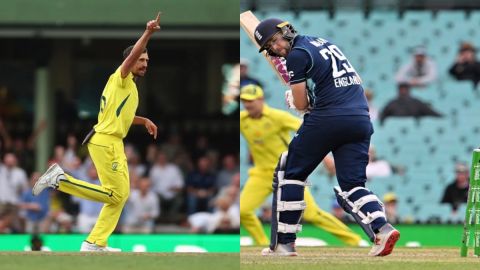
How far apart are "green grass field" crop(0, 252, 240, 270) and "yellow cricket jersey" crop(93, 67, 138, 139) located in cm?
131

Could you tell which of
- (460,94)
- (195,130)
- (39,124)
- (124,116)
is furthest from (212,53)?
(124,116)

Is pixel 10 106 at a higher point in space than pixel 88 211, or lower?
higher

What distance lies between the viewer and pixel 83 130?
80.9ft


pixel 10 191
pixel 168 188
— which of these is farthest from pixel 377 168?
pixel 10 191

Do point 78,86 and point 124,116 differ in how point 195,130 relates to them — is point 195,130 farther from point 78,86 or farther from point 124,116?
point 124,116

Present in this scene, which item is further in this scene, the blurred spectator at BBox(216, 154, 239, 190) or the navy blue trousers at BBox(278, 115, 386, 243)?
the blurred spectator at BBox(216, 154, 239, 190)

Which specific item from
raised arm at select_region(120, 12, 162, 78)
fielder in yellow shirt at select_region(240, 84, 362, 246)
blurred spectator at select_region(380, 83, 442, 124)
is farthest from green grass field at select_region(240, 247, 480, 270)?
blurred spectator at select_region(380, 83, 442, 124)

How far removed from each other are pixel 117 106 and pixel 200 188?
1186cm

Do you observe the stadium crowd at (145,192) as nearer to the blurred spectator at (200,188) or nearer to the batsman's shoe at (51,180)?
the blurred spectator at (200,188)

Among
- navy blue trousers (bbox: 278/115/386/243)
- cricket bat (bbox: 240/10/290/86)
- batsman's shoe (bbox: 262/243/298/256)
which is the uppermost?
cricket bat (bbox: 240/10/290/86)

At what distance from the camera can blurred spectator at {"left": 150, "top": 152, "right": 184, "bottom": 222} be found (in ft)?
74.6

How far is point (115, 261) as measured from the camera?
975 centimetres

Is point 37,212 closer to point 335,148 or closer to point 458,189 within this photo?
point 458,189

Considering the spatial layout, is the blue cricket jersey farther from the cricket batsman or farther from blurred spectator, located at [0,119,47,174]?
blurred spectator, located at [0,119,47,174]
